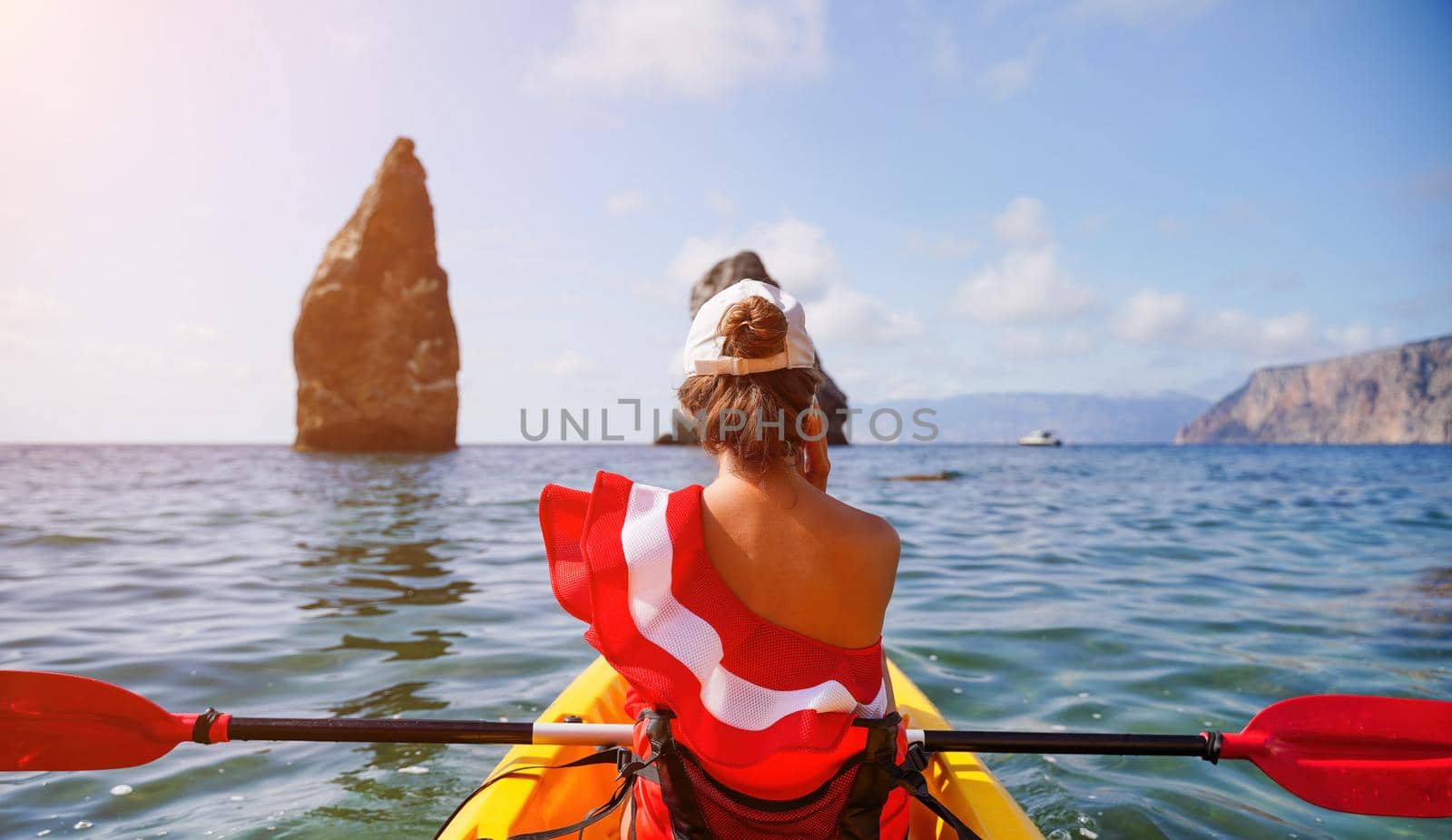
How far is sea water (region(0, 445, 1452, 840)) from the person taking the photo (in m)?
3.70

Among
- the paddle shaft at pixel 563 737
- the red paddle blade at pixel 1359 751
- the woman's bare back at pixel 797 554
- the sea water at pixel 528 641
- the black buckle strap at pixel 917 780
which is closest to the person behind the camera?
the woman's bare back at pixel 797 554

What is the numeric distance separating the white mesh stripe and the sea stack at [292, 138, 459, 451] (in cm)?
5759

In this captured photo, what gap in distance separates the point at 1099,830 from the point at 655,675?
2.80m

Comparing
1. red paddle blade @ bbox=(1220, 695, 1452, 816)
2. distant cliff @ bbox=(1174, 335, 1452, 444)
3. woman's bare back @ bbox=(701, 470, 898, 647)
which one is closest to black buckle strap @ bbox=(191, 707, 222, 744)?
woman's bare back @ bbox=(701, 470, 898, 647)

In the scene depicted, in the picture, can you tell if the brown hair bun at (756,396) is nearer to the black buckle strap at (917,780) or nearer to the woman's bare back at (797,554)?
the woman's bare back at (797,554)

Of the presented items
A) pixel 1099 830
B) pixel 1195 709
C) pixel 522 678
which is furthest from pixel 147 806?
pixel 1195 709

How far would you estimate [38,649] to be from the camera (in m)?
5.73

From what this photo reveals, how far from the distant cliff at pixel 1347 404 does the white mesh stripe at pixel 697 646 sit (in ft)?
470

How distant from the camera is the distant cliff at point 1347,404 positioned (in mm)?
119312

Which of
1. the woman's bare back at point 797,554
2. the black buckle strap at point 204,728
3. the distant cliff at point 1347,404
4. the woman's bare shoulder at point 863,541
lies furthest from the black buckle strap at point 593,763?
the distant cliff at point 1347,404

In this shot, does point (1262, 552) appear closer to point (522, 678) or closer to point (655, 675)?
point (522, 678)

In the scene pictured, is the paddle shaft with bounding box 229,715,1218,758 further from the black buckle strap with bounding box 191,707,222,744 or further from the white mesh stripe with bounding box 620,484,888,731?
the white mesh stripe with bounding box 620,484,888,731

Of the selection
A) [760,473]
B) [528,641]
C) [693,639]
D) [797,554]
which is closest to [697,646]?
[693,639]

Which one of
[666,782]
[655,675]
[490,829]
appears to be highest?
[655,675]
